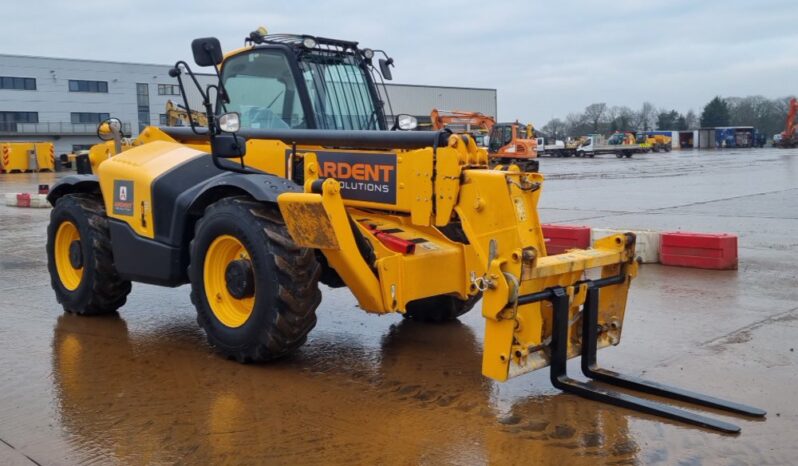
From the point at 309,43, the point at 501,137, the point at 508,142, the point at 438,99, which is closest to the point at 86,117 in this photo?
the point at 438,99

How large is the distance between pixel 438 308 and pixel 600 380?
82.6 inches

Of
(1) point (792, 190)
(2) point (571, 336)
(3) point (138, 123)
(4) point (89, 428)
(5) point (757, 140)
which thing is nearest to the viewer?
(4) point (89, 428)

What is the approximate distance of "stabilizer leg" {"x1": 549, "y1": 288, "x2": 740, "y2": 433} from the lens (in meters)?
4.68

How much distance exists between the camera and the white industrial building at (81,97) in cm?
6128

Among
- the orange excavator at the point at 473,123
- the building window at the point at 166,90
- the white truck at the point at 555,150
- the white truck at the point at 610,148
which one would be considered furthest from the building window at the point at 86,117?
the white truck at the point at 610,148

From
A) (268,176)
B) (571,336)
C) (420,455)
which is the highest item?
(268,176)

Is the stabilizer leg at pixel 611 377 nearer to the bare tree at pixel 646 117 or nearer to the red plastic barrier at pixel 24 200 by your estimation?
the red plastic barrier at pixel 24 200

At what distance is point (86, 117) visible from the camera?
65.2 meters

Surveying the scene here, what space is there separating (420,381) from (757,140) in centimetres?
8445

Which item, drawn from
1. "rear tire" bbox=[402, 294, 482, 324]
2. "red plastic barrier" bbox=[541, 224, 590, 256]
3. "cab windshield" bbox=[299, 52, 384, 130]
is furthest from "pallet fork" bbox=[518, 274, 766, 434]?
"red plastic barrier" bbox=[541, 224, 590, 256]

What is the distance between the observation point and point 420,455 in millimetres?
4199

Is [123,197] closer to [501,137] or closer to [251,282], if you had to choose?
[251,282]

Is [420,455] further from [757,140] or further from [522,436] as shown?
[757,140]

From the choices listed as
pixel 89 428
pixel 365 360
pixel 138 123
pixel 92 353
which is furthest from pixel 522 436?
pixel 138 123
